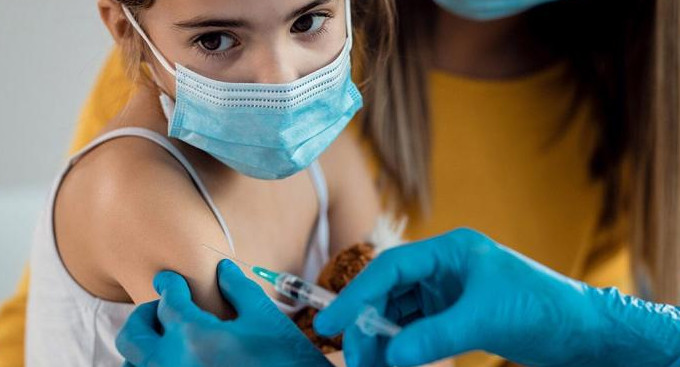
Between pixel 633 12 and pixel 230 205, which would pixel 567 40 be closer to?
pixel 633 12

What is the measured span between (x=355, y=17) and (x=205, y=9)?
315mm

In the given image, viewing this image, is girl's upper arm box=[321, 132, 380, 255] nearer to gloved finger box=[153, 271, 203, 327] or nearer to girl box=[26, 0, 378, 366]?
girl box=[26, 0, 378, 366]

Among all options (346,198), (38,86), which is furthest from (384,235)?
(38,86)

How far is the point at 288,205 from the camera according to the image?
1.38 m

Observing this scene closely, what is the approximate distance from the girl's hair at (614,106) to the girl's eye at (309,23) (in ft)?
1.29

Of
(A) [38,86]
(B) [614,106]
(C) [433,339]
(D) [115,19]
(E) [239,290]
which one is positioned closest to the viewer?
(C) [433,339]

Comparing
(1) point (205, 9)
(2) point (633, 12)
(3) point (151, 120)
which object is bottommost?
(2) point (633, 12)

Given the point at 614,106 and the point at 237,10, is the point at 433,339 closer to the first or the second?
the point at 237,10

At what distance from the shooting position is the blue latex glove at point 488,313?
37.8 inches

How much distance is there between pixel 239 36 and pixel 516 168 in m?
0.90

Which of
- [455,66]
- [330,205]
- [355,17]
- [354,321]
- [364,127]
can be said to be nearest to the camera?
[354,321]

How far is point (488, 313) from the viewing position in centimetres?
99

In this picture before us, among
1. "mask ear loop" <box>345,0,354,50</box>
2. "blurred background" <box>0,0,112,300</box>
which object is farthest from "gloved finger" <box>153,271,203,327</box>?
"blurred background" <box>0,0,112,300</box>

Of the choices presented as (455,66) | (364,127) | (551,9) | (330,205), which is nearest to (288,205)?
(330,205)
